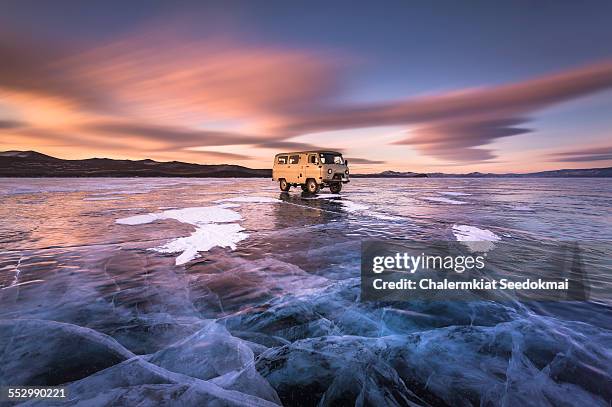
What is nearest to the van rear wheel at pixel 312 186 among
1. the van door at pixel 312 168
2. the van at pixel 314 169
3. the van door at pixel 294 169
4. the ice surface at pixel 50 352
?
the van at pixel 314 169

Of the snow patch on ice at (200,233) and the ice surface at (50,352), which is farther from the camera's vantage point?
the snow patch on ice at (200,233)

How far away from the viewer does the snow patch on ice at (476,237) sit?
7335mm

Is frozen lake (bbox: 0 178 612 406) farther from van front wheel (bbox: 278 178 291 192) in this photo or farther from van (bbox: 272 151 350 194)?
van front wheel (bbox: 278 178 291 192)

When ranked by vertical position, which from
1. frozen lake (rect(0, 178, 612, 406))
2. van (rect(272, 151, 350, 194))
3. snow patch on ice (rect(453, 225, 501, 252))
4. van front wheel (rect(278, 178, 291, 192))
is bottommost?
snow patch on ice (rect(453, 225, 501, 252))

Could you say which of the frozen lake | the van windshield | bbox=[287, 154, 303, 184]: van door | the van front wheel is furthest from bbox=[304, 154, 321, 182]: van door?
the frozen lake

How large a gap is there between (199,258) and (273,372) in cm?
416

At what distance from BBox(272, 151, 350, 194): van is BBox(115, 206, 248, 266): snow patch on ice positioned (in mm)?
9416

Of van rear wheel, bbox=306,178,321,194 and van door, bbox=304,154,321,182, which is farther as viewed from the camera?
van rear wheel, bbox=306,178,321,194

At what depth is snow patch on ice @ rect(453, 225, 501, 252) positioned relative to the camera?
7.34 meters

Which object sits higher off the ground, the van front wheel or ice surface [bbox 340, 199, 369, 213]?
the van front wheel

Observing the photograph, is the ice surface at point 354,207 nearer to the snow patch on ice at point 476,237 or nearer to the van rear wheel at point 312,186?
the van rear wheel at point 312,186

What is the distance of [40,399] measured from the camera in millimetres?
2363

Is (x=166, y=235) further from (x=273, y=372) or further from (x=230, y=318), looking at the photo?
(x=273, y=372)

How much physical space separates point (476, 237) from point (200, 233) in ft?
27.4
